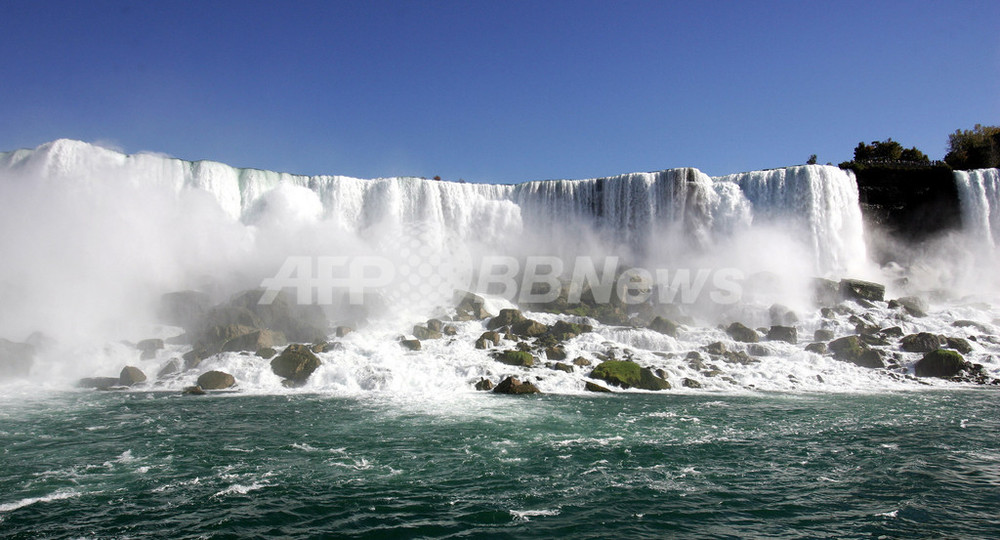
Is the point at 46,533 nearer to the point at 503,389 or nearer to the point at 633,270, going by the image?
the point at 503,389

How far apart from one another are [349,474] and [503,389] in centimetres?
1085

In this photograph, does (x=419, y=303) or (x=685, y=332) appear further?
(x=419, y=303)

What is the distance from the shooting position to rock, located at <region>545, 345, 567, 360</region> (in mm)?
25328

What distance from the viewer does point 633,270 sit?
38.6 metres

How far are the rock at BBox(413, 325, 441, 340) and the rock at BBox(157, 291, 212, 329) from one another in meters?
11.0

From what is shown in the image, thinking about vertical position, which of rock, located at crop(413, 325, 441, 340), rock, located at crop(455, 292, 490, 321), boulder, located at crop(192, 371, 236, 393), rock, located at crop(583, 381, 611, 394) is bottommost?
rock, located at crop(583, 381, 611, 394)

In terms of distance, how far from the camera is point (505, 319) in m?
30.0

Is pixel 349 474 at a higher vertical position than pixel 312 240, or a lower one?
lower

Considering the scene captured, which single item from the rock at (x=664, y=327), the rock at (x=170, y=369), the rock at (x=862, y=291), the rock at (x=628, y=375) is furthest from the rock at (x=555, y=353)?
the rock at (x=862, y=291)

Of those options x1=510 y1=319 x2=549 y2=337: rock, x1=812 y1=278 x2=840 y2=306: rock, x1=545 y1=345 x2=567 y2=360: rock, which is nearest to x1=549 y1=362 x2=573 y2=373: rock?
x1=545 y1=345 x2=567 y2=360: rock

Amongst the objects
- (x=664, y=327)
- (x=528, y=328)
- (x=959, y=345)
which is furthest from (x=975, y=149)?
(x=528, y=328)

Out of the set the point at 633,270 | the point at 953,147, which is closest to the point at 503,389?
the point at 633,270

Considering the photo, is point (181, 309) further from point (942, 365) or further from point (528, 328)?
point (942, 365)
